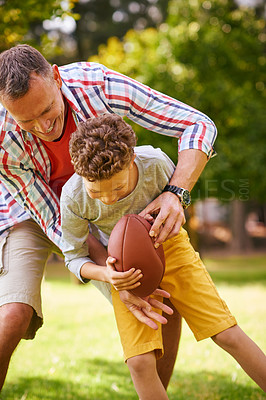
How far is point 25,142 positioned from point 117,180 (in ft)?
2.33

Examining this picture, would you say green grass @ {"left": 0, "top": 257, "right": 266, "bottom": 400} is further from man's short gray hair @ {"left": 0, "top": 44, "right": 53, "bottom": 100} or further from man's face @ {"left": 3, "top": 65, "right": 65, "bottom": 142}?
man's short gray hair @ {"left": 0, "top": 44, "right": 53, "bottom": 100}

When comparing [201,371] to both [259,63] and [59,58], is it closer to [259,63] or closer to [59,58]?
[259,63]

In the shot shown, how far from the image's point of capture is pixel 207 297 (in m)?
2.68

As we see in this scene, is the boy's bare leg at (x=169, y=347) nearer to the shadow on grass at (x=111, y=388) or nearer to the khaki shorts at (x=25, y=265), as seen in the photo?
the shadow on grass at (x=111, y=388)

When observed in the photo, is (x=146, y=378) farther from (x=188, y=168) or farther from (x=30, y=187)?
(x=30, y=187)

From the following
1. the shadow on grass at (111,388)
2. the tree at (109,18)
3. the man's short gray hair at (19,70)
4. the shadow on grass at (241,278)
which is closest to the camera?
the man's short gray hair at (19,70)

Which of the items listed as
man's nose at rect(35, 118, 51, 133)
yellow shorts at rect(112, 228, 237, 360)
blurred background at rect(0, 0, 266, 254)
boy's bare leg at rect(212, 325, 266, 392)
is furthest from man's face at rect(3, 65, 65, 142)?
blurred background at rect(0, 0, 266, 254)

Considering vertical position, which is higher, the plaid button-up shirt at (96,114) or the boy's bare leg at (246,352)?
the plaid button-up shirt at (96,114)

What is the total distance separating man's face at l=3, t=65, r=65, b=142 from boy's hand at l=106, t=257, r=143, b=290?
780mm

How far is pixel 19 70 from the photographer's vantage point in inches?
97.3

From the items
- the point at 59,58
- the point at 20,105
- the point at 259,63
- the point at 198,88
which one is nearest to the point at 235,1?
the point at 259,63

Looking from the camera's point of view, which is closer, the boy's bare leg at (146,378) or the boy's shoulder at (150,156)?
the boy's bare leg at (146,378)

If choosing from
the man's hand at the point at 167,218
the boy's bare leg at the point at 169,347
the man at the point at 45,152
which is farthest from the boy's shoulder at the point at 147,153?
the boy's bare leg at the point at 169,347

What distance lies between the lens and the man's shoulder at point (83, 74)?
2.78 metres
